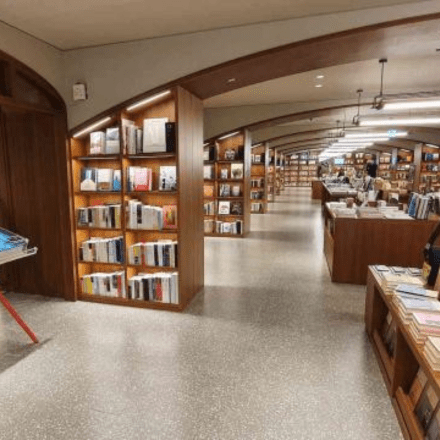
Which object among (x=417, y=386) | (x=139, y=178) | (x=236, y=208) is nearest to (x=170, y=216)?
(x=139, y=178)

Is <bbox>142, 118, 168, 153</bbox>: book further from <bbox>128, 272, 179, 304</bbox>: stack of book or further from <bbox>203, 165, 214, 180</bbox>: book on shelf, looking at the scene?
<bbox>203, 165, 214, 180</bbox>: book on shelf

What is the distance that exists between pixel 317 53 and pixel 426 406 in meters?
3.13

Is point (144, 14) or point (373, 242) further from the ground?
point (144, 14)

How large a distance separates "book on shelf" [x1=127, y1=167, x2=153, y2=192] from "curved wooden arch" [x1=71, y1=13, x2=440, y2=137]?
0.73 m

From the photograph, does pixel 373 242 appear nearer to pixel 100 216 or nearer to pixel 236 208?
pixel 100 216

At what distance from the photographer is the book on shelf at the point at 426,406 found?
197 cm

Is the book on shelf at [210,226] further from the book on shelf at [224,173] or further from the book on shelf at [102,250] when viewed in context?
the book on shelf at [102,250]

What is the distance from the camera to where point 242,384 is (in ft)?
8.85

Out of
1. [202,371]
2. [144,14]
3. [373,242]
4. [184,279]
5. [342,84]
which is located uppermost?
[342,84]

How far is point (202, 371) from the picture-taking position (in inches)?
113

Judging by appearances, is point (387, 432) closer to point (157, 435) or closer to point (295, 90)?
point (157, 435)

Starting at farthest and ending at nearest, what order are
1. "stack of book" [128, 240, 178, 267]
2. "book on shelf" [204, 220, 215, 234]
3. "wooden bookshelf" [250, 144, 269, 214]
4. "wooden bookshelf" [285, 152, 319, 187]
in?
"wooden bookshelf" [285, 152, 319, 187], "wooden bookshelf" [250, 144, 269, 214], "book on shelf" [204, 220, 215, 234], "stack of book" [128, 240, 178, 267]

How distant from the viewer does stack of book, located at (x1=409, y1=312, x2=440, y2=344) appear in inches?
78.3

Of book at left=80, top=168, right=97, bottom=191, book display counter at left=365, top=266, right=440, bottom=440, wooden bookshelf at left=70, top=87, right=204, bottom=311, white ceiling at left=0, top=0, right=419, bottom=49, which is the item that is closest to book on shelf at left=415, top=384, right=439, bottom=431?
book display counter at left=365, top=266, right=440, bottom=440
